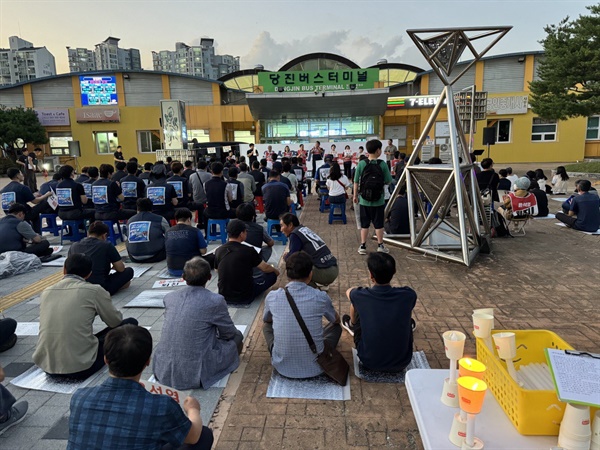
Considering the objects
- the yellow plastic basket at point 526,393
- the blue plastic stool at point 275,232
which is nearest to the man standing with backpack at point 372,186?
the blue plastic stool at point 275,232

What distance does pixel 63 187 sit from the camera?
25.2 feet

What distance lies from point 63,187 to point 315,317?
258 inches

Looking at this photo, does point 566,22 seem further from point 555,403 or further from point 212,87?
point 555,403

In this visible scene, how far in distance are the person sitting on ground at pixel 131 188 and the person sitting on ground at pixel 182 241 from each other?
289 cm

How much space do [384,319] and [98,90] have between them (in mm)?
29004

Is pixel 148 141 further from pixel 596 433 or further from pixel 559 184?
pixel 596 433

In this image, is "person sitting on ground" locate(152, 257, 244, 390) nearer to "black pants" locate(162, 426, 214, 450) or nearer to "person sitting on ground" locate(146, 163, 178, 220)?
"black pants" locate(162, 426, 214, 450)

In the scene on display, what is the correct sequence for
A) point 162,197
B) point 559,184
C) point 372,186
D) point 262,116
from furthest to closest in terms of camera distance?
point 262,116, point 559,184, point 162,197, point 372,186

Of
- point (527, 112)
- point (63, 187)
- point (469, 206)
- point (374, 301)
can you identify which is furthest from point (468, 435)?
point (527, 112)

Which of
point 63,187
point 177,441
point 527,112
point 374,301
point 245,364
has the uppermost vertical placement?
point 527,112

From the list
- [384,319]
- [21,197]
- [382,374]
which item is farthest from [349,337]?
[21,197]

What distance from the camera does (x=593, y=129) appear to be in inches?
1016

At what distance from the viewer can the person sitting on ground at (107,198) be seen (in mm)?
7668

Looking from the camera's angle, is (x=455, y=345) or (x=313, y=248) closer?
(x=455, y=345)
